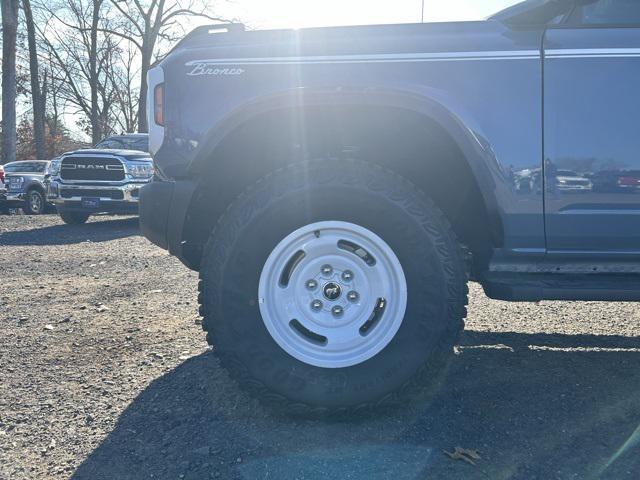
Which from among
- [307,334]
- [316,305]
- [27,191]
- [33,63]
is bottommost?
[307,334]

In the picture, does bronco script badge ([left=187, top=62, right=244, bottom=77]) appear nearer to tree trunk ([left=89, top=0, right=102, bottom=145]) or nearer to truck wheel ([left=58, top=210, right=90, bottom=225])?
truck wheel ([left=58, top=210, right=90, bottom=225])

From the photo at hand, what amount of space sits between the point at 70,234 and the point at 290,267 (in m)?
8.06

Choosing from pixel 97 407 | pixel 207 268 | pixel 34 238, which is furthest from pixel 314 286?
pixel 34 238

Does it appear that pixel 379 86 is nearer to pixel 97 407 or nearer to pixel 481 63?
pixel 481 63

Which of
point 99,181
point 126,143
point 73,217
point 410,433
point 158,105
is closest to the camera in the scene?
point 410,433

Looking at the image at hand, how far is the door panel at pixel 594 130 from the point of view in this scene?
2488mm

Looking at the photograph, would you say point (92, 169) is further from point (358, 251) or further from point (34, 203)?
point (358, 251)

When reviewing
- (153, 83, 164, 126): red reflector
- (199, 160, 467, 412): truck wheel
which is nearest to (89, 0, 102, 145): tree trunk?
(153, 83, 164, 126): red reflector

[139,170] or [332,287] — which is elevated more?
[139,170]

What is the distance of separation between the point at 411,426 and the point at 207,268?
3.76 ft

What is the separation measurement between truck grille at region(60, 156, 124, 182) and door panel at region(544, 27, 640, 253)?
9.05 metres

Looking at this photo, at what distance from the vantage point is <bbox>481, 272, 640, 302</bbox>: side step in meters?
2.47

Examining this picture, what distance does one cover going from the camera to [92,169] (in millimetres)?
10320

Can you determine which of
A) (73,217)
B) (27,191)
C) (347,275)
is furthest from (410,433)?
(27,191)
